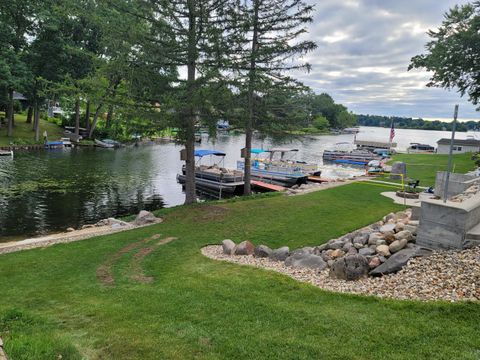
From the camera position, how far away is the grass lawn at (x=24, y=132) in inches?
1700

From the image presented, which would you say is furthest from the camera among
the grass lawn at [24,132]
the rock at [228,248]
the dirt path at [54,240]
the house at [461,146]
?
the house at [461,146]

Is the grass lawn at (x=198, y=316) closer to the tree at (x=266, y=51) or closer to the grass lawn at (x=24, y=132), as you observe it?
the tree at (x=266, y=51)

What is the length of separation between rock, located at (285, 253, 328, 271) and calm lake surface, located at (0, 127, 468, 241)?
27.4ft

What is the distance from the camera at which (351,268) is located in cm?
731

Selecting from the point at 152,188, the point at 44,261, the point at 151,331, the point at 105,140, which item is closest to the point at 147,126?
the point at 44,261

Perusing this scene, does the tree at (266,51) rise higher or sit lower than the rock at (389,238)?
higher

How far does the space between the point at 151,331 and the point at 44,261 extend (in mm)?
6180

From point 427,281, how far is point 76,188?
23.9 meters

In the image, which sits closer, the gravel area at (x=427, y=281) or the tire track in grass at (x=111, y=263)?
the gravel area at (x=427, y=281)

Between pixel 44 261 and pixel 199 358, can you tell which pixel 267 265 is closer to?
pixel 199 358

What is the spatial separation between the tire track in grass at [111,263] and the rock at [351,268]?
504 centimetres

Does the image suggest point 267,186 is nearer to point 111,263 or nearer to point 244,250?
point 244,250

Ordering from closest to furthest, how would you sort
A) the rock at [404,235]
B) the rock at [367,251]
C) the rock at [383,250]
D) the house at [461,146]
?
the rock at [383,250] → the rock at [367,251] → the rock at [404,235] → the house at [461,146]

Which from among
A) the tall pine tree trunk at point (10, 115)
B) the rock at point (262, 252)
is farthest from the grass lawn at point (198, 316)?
the tall pine tree trunk at point (10, 115)
